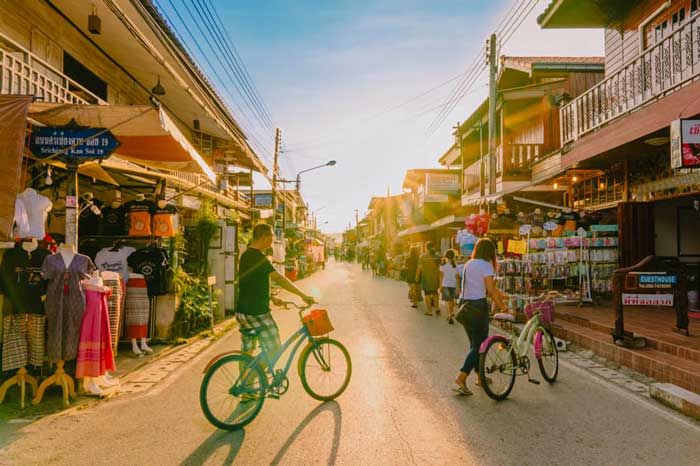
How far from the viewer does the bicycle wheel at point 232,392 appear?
4.82 m

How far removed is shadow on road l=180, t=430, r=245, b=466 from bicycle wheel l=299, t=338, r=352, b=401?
1.04 m

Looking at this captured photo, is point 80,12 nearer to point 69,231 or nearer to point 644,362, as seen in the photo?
point 69,231

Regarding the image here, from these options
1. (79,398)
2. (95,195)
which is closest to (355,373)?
(79,398)

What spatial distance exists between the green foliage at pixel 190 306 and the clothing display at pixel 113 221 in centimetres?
133

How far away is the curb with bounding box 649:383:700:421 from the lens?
5.28 metres

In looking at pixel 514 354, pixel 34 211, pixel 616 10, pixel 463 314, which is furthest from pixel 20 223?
pixel 616 10

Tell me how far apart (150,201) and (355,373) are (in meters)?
5.34

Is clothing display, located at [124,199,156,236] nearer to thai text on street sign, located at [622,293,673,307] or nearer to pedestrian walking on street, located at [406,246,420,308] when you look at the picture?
thai text on street sign, located at [622,293,673,307]

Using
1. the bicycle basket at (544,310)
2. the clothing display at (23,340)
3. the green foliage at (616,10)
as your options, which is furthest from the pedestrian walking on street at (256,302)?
the green foliage at (616,10)

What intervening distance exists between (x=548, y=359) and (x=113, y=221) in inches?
319

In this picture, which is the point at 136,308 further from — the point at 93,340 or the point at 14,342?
the point at 14,342

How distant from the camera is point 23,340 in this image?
573 cm

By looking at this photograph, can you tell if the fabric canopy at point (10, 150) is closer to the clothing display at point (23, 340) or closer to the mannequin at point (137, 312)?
the clothing display at point (23, 340)

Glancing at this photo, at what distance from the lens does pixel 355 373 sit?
714 centimetres
